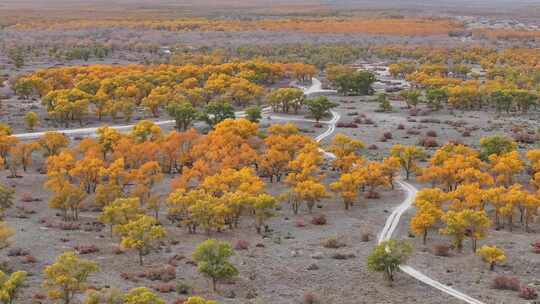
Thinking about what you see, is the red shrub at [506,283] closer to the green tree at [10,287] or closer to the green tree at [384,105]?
the green tree at [10,287]

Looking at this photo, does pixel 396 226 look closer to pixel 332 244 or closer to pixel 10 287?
pixel 332 244

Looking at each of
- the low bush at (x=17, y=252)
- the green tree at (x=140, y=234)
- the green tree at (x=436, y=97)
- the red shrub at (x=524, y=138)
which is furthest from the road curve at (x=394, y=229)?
the green tree at (x=436, y=97)

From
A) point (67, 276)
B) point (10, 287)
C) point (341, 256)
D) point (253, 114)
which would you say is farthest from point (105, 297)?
point (253, 114)

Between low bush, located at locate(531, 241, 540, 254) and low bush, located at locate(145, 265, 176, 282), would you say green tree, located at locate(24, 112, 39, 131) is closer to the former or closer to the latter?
low bush, located at locate(145, 265, 176, 282)

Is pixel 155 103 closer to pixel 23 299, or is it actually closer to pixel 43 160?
pixel 43 160

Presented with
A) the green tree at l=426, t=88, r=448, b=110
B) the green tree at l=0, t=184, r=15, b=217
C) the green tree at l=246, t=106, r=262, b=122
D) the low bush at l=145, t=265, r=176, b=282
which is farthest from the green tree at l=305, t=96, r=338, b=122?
the low bush at l=145, t=265, r=176, b=282

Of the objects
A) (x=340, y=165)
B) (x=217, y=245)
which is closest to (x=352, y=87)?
(x=340, y=165)
